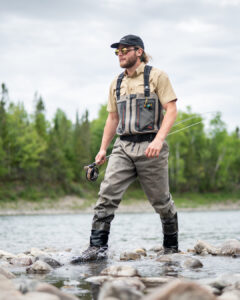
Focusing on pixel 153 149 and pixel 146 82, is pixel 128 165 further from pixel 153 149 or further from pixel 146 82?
pixel 146 82

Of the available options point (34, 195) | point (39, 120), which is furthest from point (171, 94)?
point (39, 120)

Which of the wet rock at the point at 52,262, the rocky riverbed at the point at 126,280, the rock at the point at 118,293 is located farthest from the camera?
the wet rock at the point at 52,262

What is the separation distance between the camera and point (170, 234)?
5410 millimetres

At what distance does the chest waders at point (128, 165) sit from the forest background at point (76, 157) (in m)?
32.6

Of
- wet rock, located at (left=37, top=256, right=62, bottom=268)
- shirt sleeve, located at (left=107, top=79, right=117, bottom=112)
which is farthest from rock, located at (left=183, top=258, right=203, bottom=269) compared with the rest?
shirt sleeve, located at (left=107, top=79, right=117, bottom=112)

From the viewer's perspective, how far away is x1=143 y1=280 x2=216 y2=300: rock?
2.26m

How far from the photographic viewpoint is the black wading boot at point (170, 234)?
17.5 ft

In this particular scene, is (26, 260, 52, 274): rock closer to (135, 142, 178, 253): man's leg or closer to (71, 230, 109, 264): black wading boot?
(71, 230, 109, 264): black wading boot

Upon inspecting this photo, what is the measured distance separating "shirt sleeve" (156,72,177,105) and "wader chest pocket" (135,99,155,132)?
0.11 meters

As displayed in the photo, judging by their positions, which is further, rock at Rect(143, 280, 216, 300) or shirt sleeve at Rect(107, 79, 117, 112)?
shirt sleeve at Rect(107, 79, 117, 112)

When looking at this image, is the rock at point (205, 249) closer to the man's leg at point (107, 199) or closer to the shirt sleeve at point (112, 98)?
the man's leg at point (107, 199)

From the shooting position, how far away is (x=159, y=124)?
5.02 m

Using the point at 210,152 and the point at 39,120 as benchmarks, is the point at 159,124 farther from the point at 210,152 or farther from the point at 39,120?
the point at 210,152

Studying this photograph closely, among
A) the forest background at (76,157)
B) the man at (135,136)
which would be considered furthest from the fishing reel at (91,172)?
the forest background at (76,157)
